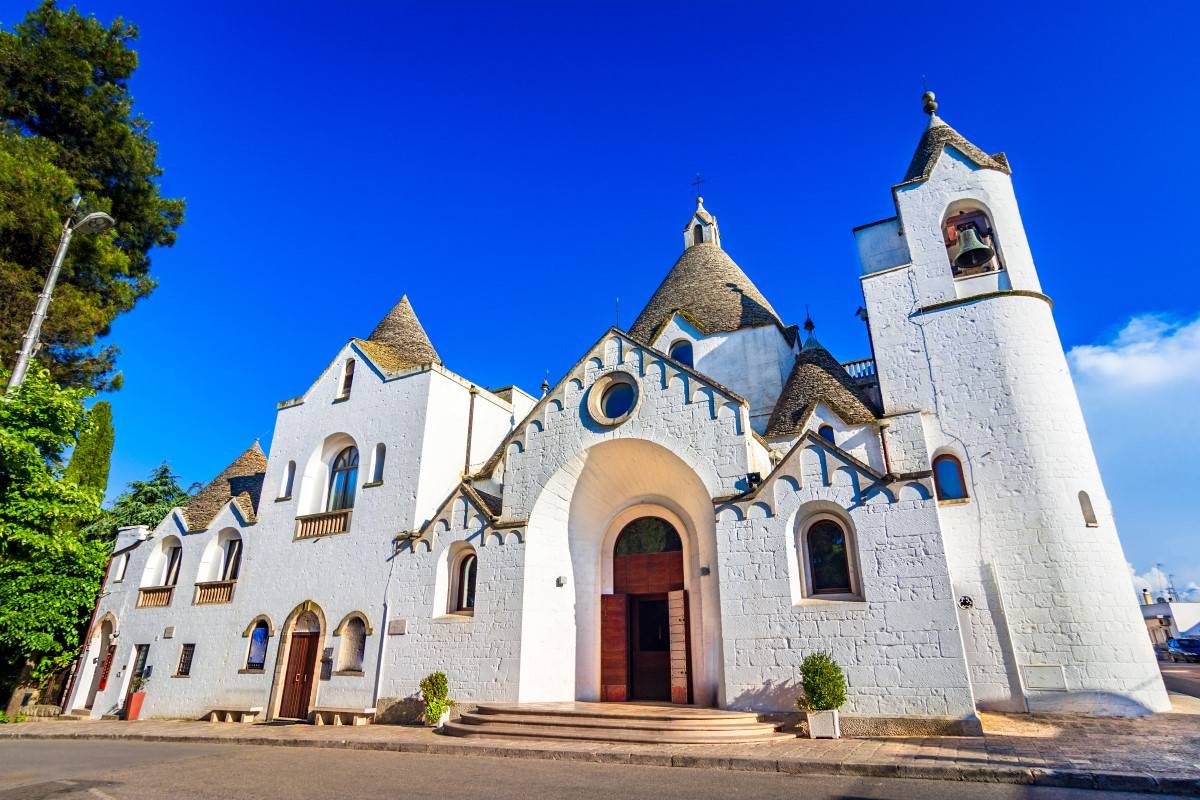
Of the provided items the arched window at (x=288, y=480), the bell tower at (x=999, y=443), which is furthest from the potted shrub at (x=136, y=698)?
the bell tower at (x=999, y=443)

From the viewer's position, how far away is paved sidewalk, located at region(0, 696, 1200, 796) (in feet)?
24.3

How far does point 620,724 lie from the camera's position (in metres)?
11.1

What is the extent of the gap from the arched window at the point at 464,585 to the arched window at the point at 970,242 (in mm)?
14744

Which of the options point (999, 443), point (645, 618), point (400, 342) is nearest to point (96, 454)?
point (400, 342)

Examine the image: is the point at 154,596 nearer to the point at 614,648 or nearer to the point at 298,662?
the point at 298,662

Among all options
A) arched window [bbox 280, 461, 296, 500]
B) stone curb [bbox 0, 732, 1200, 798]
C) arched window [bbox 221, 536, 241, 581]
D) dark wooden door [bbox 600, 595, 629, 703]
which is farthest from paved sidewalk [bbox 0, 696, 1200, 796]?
arched window [bbox 280, 461, 296, 500]

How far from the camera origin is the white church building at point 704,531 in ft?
39.5

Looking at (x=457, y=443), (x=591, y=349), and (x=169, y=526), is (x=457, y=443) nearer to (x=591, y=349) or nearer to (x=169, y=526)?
(x=591, y=349)

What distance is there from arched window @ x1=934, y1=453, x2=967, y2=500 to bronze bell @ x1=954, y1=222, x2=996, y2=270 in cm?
543

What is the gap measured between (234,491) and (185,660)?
599cm

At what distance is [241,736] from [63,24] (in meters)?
21.4

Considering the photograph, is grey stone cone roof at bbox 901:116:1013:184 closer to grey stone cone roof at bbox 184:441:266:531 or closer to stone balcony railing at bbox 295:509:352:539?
stone balcony railing at bbox 295:509:352:539

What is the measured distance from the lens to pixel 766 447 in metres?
15.2

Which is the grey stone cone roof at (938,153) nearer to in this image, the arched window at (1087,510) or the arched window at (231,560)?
the arched window at (1087,510)
